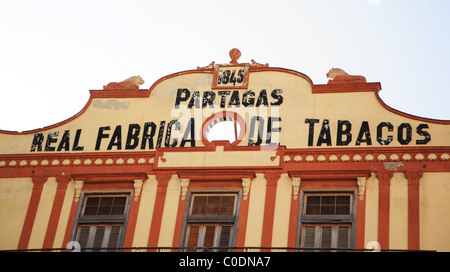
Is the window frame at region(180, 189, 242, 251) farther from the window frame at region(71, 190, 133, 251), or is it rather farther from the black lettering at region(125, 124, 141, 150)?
the black lettering at region(125, 124, 141, 150)

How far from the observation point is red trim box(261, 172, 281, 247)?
22.6 m

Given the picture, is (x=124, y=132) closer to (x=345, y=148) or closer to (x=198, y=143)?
(x=198, y=143)

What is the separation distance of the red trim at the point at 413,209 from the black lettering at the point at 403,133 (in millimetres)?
1050

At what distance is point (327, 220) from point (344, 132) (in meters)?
2.87

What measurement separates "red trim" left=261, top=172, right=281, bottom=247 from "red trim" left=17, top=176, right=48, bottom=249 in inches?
283

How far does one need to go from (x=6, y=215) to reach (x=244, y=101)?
8.24 m

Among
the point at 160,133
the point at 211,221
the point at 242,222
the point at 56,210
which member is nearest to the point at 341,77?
the point at 242,222

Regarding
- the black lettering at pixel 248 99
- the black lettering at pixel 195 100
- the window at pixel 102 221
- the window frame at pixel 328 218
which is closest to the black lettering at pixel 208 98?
the black lettering at pixel 195 100

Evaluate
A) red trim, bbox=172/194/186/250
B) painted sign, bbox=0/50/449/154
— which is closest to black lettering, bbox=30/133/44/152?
painted sign, bbox=0/50/449/154

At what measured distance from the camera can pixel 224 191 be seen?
2370 cm

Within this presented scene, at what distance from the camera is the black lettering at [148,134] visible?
25156 millimetres

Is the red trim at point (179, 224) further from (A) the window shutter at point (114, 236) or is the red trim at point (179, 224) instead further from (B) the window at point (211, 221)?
(A) the window shutter at point (114, 236)

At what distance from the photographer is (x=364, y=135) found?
77.4ft
